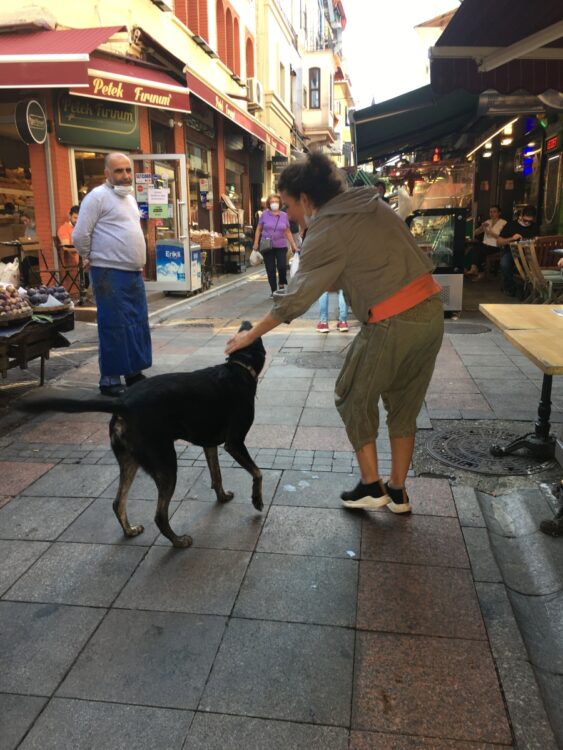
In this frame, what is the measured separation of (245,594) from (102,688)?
72cm

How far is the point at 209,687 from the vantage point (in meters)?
2.14

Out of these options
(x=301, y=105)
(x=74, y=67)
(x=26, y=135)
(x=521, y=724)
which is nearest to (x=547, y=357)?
(x=521, y=724)

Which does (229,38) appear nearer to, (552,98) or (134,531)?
(552,98)

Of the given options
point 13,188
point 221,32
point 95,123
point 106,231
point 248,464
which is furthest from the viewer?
point 221,32

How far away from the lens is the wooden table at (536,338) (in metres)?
3.45

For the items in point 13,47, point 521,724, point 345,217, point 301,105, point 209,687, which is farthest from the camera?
point 301,105

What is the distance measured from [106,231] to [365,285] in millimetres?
3140

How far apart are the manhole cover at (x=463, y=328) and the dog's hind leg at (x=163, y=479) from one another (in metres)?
6.03

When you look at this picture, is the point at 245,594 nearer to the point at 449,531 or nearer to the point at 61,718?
the point at 61,718

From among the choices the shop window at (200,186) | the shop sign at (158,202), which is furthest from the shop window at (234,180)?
the shop sign at (158,202)

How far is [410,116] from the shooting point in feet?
29.4

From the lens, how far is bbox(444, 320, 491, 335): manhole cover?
27.1 ft

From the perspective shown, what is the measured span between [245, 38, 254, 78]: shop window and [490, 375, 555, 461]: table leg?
20.4 metres

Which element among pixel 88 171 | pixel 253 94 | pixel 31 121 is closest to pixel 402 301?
pixel 31 121
